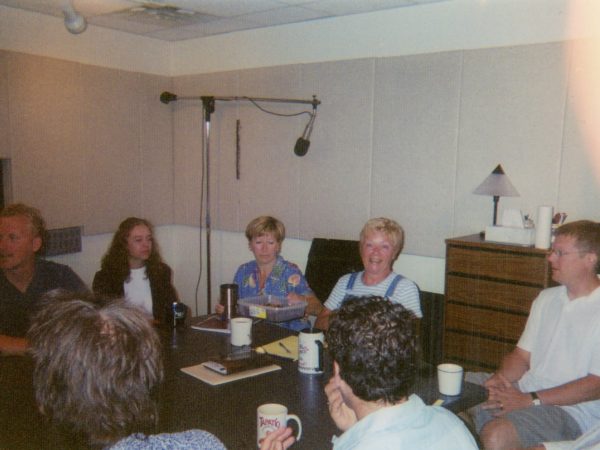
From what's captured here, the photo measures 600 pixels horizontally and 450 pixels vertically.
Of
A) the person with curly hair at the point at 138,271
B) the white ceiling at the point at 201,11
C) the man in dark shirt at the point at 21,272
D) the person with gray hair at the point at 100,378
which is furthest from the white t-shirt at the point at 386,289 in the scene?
→ the white ceiling at the point at 201,11

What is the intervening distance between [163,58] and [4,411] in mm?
4096

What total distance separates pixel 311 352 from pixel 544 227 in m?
1.69

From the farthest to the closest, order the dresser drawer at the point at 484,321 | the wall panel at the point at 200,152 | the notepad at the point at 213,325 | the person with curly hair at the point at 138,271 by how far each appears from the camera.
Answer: the wall panel at the point at 200,152 → the person with curly hair at the point at 138,271 → the dresser drawer at the point at 484,321 → the notepad at the point at 213,325

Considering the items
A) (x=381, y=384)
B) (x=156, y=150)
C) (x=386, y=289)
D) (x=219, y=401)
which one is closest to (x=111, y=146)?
(x=156, y=150)

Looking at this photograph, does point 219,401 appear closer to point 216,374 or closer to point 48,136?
point 216,374

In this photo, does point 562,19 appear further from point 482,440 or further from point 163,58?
point 163,58

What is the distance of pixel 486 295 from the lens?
3.25 m

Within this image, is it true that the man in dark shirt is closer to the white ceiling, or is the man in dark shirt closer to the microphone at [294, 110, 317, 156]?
the white ceiling

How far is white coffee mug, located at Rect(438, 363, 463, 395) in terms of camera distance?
6.18ft

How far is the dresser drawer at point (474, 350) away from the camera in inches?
128

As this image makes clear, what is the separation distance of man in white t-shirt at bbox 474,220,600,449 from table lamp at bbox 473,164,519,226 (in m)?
0.93

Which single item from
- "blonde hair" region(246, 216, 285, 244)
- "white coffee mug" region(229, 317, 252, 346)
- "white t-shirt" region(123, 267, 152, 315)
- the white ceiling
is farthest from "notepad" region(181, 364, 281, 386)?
the white ceiling

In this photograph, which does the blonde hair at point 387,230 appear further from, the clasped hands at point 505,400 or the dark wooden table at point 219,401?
the dark wooden table at point 219,401

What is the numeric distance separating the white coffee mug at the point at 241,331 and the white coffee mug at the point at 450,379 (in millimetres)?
820
